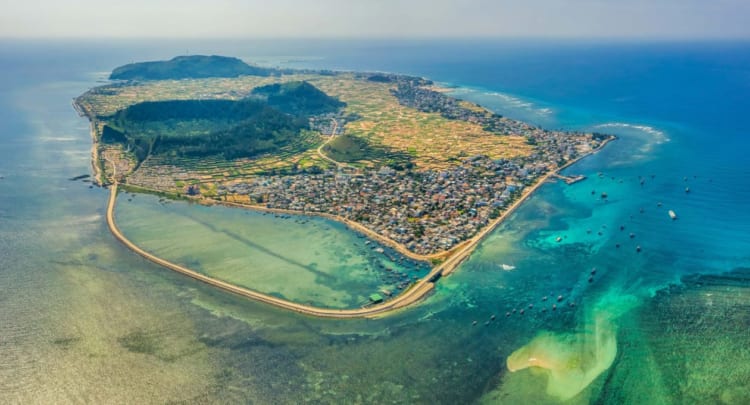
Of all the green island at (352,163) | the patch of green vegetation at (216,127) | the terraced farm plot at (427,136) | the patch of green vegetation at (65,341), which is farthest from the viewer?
the patch of green vegetation at (216,127)

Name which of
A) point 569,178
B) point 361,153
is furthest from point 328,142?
point 569,178

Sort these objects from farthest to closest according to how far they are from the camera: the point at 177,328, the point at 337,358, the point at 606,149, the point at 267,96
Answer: the point at 267,96, the point at 606,149, the point at 177,328, the point at 337,358

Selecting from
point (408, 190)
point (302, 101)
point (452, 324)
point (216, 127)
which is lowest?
point (452, 324)

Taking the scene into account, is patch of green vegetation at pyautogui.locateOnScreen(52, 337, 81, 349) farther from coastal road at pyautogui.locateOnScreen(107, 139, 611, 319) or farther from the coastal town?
the coastal town

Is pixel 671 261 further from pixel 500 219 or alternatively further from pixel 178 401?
pixel 178 401

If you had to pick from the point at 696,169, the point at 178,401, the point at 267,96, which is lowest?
the point at 178,401

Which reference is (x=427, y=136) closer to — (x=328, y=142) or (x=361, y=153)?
(x=361, y=153)

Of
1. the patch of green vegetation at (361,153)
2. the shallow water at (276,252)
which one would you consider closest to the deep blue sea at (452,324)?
the shallow water at (276,252)

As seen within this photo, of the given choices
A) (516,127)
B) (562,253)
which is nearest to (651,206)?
(562,253)

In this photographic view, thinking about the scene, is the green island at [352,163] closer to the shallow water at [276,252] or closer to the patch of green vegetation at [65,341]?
the shallow water at [276,252]
